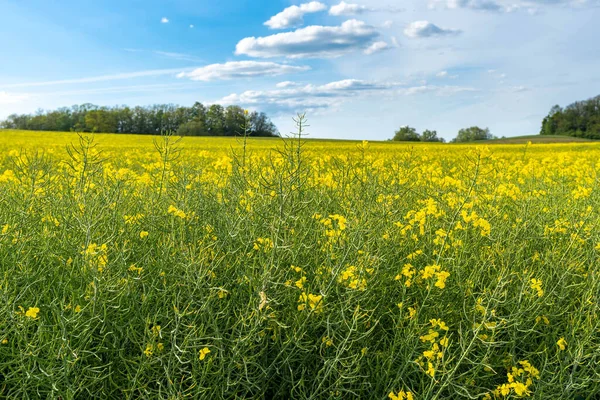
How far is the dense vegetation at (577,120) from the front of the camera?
6562 cm

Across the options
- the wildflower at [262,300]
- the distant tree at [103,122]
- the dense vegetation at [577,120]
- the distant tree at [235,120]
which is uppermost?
the dense vegetation at [577,120]

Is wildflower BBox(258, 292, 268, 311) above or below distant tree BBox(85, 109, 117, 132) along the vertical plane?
below

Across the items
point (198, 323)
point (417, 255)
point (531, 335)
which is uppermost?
point (417, 255)

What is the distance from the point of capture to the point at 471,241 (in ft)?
13.2

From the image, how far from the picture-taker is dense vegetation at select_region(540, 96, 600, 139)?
65625 mm

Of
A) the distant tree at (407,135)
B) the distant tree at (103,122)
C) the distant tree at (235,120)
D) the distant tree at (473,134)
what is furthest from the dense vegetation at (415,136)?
the distant tree at (235,120)

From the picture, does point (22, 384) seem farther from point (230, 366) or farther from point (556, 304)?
point (556, 304)

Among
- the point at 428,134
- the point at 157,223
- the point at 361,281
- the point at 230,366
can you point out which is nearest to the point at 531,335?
the point at 361,281

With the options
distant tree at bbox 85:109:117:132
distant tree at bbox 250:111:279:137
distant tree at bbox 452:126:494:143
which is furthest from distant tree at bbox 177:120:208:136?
distant tree at bbox 452:126:494:143

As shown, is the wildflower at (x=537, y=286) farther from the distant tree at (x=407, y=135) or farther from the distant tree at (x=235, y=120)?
the distant tree at (x=407, y=135)

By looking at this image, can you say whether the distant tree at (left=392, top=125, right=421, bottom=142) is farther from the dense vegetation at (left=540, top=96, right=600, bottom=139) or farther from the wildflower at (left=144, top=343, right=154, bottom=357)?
the wildflower at (left=144, top=343, right=154, bottom=357)

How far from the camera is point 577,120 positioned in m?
69.1

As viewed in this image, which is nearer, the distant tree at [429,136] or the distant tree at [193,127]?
the distant tree at [193,127]

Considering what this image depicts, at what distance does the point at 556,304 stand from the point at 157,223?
3097 mm
